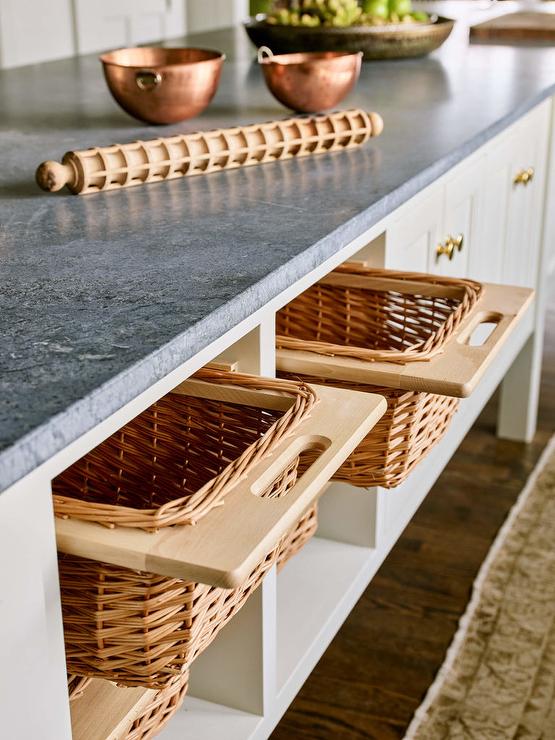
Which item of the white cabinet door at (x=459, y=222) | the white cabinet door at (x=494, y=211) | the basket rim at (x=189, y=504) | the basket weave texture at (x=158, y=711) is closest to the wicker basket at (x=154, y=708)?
the basket weave texture at (x=158, y=711)

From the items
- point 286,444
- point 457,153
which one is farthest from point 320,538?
point 286,444

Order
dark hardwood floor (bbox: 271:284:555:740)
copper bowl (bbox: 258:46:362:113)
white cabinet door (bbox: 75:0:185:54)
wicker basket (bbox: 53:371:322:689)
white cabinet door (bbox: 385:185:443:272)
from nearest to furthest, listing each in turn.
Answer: wicker basket (bbox: 53:371:322:689)
white cabinet door (bbox: 385:185:443:272)
copper bowl (bbox: 258:46:362:113)
dark hardwood floor (bbox: 271:284:555:740)
white cabinet door (bbox: 75:0:185:54)

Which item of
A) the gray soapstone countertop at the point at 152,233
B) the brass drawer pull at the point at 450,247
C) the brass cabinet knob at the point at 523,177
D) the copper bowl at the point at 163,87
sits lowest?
the brass drawer pull at the point at 450,247

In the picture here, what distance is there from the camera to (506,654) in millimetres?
1790

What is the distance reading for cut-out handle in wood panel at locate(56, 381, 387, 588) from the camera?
71 centimetres

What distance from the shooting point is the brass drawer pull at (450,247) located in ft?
5.40

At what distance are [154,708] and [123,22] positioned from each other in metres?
4.03

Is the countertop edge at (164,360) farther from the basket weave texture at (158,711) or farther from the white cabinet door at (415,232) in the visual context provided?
the basket weave texture at (158,711)

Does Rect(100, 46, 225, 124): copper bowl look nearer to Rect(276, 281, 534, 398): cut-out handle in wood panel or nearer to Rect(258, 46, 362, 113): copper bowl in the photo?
Rect(258, 46, 362, 113): copper bowl

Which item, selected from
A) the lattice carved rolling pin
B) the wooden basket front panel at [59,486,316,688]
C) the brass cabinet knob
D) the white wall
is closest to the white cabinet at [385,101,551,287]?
the brass cabinet knob

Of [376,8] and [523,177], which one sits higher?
[376,8]

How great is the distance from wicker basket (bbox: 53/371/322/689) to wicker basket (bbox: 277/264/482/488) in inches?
6.7

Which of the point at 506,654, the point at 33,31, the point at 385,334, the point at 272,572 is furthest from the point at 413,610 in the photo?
the point at 33,31

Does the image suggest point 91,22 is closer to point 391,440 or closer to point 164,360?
point 391,440
